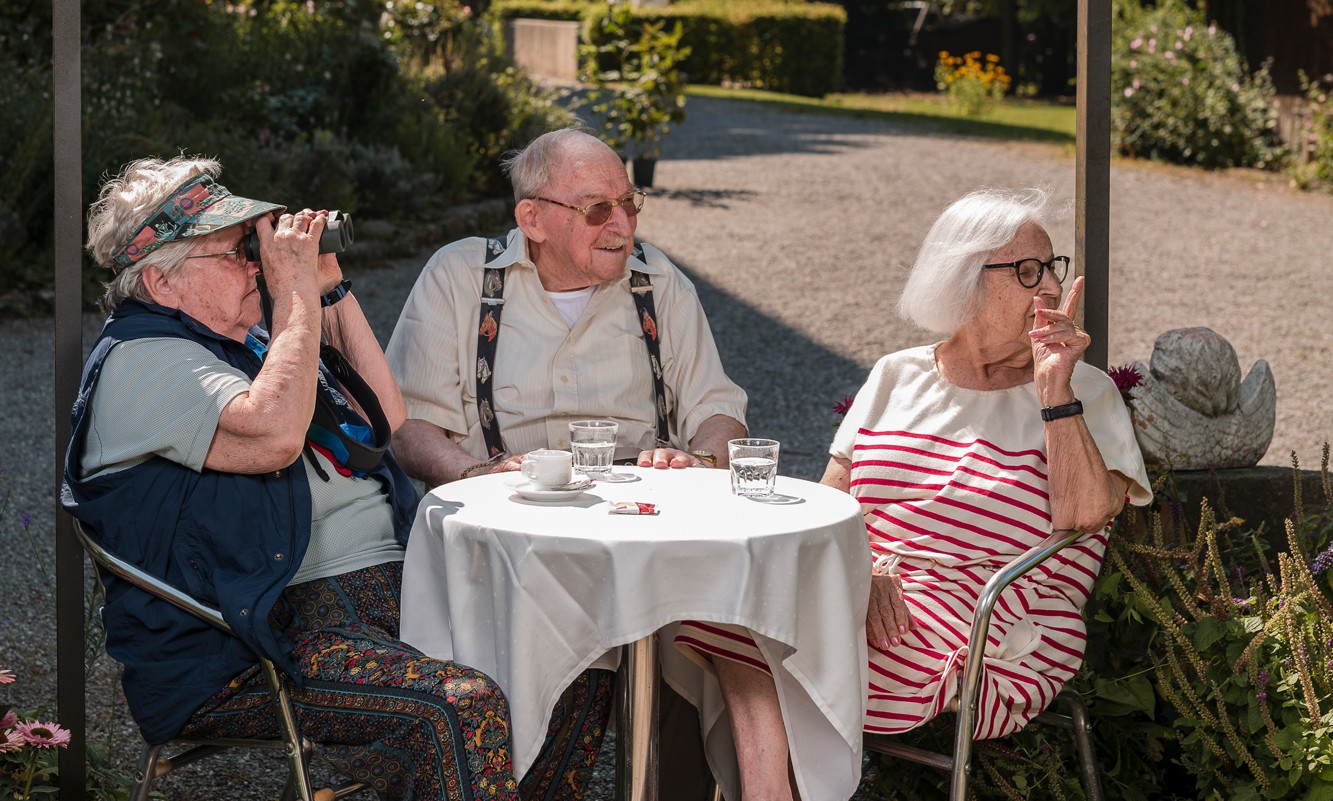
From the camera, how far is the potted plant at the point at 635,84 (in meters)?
11.9

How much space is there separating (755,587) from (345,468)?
0.90 m

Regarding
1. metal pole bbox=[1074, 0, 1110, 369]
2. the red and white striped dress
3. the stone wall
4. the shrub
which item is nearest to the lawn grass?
the shrub

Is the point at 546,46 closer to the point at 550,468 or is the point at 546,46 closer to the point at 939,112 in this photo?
the point at 939,112

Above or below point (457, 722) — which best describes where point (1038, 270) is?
above

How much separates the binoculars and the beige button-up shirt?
0.53 metres

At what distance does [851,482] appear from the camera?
2.98 m

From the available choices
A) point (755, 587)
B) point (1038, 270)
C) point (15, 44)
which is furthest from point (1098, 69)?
point (15, 44)

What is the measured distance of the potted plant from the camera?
11906mm

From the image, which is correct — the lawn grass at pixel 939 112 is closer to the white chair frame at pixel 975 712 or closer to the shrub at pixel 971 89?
the shrub at pixel 971 89

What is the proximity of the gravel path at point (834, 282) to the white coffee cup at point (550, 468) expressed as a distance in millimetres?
1105

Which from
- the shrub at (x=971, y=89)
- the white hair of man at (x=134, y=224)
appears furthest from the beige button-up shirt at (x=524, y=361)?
the shrub at (x=971, y=89)

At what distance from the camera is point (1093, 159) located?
3.11 m

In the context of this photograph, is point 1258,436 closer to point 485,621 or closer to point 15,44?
point 485,621

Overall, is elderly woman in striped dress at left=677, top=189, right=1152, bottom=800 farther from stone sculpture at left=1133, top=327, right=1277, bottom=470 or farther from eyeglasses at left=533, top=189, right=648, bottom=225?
eyeglasses at left=533, top=189, right=648, bottom=225
